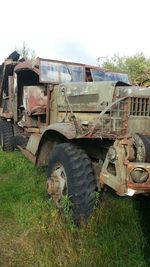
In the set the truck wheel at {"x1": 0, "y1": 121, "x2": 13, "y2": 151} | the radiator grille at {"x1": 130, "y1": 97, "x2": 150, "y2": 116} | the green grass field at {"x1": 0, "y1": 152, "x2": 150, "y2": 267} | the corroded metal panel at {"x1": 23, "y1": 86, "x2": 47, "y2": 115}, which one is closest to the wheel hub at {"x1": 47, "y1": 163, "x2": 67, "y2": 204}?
the green grass field at {"x1": 0, "y1": 152, "x2": 150, "y2": 267}

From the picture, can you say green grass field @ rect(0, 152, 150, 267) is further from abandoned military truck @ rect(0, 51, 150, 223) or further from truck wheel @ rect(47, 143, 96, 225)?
abandoned military truck @ rect(0, 51, 150, 223)

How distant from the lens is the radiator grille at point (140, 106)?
5234 mm

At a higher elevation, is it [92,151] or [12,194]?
[92,151]

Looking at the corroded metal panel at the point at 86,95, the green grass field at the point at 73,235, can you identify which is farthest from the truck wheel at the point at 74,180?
the corroded metal panel at the point at 86,95

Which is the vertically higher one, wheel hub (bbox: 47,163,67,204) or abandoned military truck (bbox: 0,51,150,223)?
abandoned military truck (bbox: 0,51,150,223)

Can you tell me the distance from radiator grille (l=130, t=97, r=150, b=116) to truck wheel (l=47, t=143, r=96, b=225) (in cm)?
76

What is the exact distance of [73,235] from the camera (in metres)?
4.64

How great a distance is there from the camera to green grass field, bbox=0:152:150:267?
161 inches

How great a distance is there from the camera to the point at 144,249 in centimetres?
427

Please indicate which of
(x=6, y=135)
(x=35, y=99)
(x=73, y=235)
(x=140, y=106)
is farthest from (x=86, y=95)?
(x=6, y=135)

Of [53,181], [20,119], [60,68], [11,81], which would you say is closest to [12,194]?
[53,181]

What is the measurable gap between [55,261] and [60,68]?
408 centimetres

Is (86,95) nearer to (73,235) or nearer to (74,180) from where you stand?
(74,180)

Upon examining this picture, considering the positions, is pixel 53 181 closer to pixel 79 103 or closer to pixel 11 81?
pixel 79 103
